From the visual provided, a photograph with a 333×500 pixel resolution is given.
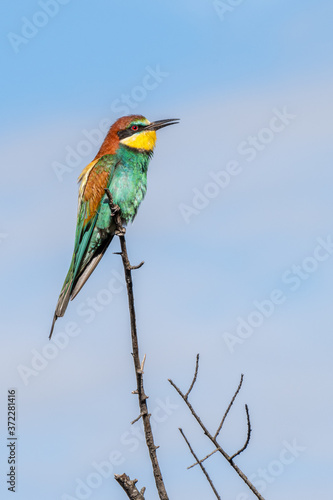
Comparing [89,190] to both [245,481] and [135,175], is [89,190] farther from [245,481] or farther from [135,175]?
[245,481]

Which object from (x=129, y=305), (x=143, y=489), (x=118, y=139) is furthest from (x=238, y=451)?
(x=118, y=139)

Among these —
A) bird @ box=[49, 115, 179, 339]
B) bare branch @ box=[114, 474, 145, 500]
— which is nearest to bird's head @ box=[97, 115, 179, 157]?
bird @ box=[49, 115, 179, 339]

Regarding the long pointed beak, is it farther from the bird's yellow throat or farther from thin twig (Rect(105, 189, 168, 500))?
thin twig (Rect(105, 189, 168, 500))

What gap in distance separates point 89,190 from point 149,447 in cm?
318

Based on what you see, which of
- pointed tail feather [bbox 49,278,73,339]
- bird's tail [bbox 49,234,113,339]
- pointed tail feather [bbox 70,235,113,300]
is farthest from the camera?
pointed tail feather [bbox 70,235,113,300]

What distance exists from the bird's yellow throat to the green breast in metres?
0.06

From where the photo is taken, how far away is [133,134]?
20.4 feet

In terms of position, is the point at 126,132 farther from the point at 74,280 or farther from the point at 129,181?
the point at 74,280

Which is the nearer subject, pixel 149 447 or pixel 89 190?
pixel 149 447

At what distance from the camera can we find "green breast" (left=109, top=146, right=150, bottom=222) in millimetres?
5820

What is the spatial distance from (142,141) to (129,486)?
3624 millimetres

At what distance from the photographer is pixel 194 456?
9.68 ft

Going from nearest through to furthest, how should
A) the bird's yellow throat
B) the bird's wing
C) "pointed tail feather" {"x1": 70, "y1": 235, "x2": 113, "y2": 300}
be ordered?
"pointed tail feather" {"x1": 70, "y1": 235, "x2": 113, "y2": 300}, the bird's wing, the bird's yellow throat

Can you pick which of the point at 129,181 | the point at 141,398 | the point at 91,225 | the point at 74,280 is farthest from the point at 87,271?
the point at 141,398
